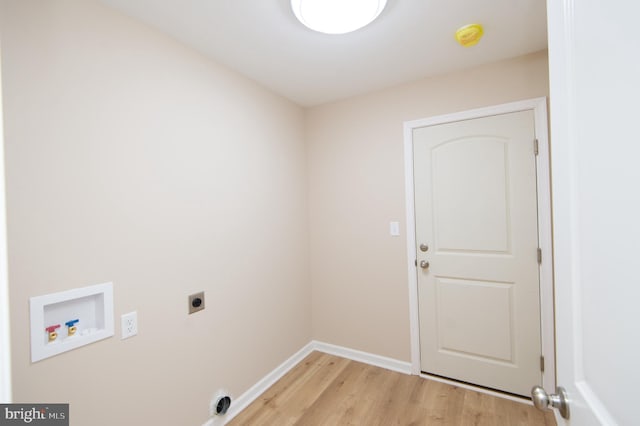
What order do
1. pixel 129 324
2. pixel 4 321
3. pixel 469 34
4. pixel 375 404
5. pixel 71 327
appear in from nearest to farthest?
pixel 4 321 → pixel 71 327 → pixel 129 324 → pixel 469 34 → pixel 375 404

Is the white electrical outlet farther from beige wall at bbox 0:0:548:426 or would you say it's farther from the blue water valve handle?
the blue water valve handle

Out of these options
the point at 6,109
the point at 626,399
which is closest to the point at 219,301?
the point at 6,109

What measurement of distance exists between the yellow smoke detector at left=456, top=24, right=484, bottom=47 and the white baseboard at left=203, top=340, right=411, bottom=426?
2.36 m

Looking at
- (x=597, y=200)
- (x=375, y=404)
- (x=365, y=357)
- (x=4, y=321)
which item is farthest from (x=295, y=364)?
(x=597, y=200)

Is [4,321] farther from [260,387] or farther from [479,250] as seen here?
[479,250]

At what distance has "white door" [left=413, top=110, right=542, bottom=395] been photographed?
6.26ft

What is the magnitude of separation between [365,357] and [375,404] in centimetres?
56

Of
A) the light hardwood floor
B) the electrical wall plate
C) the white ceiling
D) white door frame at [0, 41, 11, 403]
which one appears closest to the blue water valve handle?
the electrical wall plate

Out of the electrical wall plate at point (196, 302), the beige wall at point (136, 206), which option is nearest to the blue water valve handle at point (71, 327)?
the beige wall at point (136, 206)

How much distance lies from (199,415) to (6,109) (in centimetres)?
177

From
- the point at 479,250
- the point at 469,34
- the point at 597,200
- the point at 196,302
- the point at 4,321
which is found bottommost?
the point at 196,302

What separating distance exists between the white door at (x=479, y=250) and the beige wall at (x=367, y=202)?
0.57 feet

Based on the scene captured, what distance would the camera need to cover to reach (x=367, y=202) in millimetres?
2477

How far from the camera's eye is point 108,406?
128 cm
